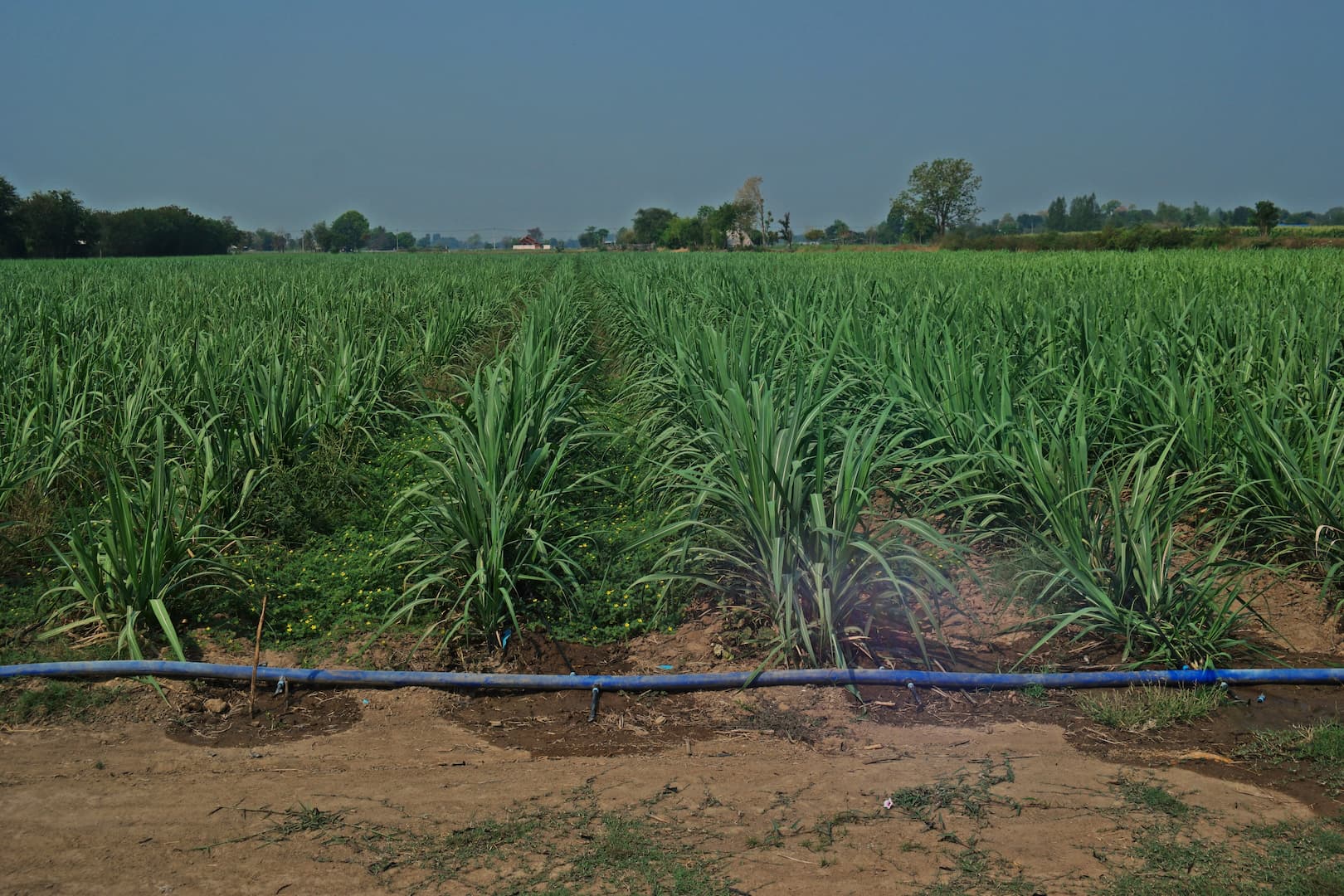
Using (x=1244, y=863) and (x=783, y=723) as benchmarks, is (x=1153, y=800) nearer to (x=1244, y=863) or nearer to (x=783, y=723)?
(x=1244, y=863)

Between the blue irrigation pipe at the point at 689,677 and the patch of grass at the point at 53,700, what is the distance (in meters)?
0.05

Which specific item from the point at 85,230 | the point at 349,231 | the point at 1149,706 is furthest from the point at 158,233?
the point at 1149,706

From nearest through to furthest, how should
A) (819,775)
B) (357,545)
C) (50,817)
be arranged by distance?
(50,817)
(819,775)
(357,545)

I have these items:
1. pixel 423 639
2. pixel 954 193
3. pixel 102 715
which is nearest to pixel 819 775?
pixel 423 639

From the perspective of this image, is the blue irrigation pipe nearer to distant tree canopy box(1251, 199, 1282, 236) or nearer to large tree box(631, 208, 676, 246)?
distant tree canopy box(1251, 199, 1282, 236)

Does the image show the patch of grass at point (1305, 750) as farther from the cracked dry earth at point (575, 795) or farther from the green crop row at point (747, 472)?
the green crop row at point (747, 472)

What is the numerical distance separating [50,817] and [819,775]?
2.07 m

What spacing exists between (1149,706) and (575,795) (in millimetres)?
1855

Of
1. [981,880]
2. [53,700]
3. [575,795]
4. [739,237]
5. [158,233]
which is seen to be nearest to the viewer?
[981,880]

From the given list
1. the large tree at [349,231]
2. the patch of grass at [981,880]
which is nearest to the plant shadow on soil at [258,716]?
the patch of grass at [981,880]

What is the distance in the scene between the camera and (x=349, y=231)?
110750mm

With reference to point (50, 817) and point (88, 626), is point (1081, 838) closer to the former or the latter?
point (50, 817)

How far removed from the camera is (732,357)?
5.27m

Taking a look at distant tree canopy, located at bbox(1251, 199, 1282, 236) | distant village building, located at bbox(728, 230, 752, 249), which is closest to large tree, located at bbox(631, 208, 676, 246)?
distant village building, located at bbox(728, 230, 752, 249)
